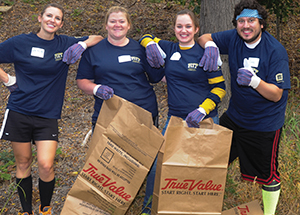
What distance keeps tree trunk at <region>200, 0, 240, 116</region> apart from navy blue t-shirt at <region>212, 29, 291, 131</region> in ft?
4.95

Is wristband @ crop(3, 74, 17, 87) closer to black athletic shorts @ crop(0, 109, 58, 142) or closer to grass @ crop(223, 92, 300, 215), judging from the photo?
black athletic shorts @ crop(0, 109, 58, 142)

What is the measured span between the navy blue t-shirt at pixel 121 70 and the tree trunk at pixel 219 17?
1.91 metres

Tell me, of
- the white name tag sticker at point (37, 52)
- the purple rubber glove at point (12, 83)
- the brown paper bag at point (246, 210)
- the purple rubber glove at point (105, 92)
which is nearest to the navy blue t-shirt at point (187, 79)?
the purple rubber glove at point (105, 92)

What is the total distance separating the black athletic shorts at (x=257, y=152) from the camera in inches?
108

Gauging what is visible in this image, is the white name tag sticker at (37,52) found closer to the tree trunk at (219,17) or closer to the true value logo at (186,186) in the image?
the true value logo at (186,186)

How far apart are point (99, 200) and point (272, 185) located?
1.60 metres

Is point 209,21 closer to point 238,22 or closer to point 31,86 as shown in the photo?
point 238,22

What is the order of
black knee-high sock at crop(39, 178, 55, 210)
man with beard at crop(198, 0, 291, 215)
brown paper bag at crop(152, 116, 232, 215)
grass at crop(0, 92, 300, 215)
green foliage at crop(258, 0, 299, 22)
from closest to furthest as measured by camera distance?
brown paper bag at crop(152, 116, 232, 215) < man with beard at crop(198, 0, 291, 215) < black knee-high sock at crop(39, 178, 55, 210) < grass at crop(0, 92, 300, 215) < green foliage at crop(258, 0, 299, 22)

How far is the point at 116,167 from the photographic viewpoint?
2.30 m

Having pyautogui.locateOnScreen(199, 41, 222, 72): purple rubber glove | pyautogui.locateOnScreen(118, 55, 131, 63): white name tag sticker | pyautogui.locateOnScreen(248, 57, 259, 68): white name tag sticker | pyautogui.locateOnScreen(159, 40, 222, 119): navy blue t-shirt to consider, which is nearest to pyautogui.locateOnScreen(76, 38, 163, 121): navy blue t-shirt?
pyautogui.locateOnScreen(118, 55, 131, 63): white name tag sticker

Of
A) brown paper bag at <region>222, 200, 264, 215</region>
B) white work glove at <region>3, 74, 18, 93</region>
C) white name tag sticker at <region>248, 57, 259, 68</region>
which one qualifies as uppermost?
white name tag sticker at <region>248, 57, 259, 68</region>

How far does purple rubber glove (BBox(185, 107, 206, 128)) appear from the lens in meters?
2.47

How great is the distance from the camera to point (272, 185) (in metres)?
2.85

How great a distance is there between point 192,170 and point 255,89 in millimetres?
868
